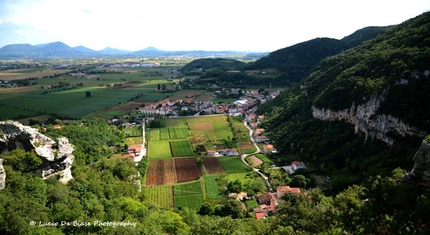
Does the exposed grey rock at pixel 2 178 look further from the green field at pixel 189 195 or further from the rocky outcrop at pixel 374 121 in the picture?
the rocky outcrop at pixel 374 121

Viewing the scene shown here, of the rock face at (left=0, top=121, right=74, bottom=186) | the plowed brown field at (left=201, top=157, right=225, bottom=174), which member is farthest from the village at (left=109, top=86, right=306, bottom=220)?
the rock face at (left=0, top=121, right=74, bottom=186)

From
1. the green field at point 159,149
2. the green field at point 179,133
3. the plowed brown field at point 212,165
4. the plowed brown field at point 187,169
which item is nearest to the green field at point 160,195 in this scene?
the plowed brown field at point 187,169

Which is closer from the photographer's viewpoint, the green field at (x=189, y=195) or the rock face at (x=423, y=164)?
the rock face at (x=423, y=164)

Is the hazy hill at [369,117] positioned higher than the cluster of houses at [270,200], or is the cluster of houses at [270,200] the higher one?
the hazy hill at [369,117]

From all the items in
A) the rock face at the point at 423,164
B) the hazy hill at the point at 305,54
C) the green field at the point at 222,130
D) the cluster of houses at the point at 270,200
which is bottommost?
the cluster of houses at the point at 270,200

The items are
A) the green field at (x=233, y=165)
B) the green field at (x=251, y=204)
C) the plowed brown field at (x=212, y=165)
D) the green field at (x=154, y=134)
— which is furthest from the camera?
the green field at (x=154, y=134)

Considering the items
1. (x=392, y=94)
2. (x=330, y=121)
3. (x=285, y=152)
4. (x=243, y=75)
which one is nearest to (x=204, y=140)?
(x=285, y=152)

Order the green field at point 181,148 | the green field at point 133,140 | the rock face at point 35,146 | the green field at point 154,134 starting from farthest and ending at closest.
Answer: the green field at point 154,134, the green field at point 133,140, the green field at point 181,148, the rock face at point 35,146
